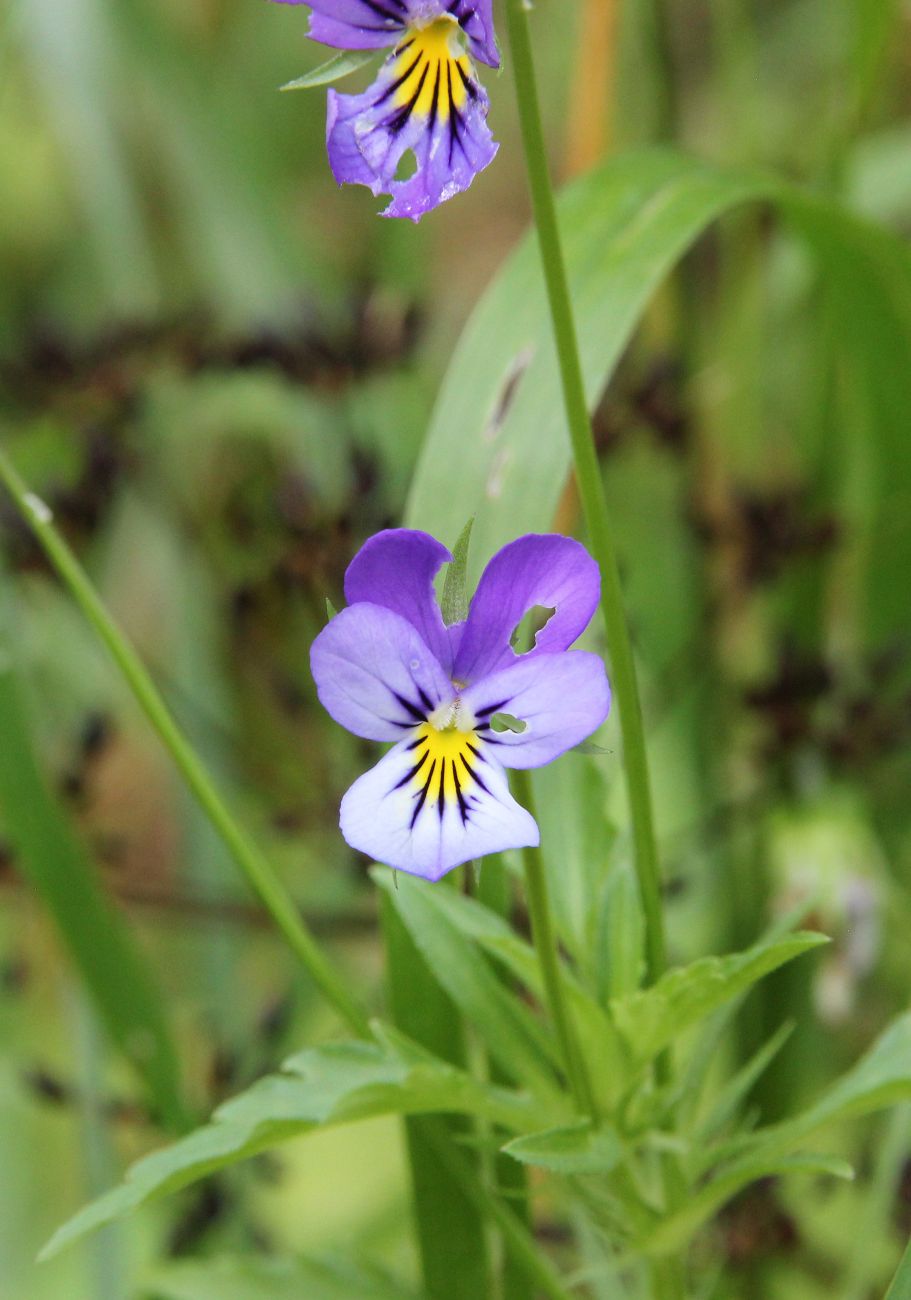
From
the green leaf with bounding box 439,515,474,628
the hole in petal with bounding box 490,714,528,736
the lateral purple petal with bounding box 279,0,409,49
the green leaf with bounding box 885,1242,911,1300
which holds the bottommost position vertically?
the green leaf with bounding box 885,1242,911,1300

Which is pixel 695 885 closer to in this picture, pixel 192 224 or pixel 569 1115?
pixel 569 1115

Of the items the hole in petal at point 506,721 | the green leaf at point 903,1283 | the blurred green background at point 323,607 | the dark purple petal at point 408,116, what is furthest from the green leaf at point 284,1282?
the dark purple petal at point 408,116

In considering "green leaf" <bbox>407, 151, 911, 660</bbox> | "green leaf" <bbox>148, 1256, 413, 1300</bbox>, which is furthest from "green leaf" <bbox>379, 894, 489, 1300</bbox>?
"green leaf" <bbox>407, 151, 911, 660</bbox>

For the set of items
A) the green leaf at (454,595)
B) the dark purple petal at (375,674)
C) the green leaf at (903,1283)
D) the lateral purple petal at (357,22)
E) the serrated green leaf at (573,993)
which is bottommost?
the green leaf at (903,1283)

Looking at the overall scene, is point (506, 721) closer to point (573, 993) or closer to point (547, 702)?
point (547, 702)

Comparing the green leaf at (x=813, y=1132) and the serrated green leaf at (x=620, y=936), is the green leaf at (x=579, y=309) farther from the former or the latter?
the green leaf at (x=813, y=1132)

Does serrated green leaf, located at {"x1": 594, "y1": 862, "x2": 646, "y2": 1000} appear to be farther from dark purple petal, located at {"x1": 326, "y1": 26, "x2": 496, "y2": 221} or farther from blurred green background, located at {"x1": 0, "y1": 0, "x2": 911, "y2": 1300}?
dark purple petal, located at {"x1": 326, "y1": 26, "x2": 496, "y2": 221}

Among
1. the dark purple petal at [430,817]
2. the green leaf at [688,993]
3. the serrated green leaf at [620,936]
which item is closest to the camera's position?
the dark purple petal at [430,817]
